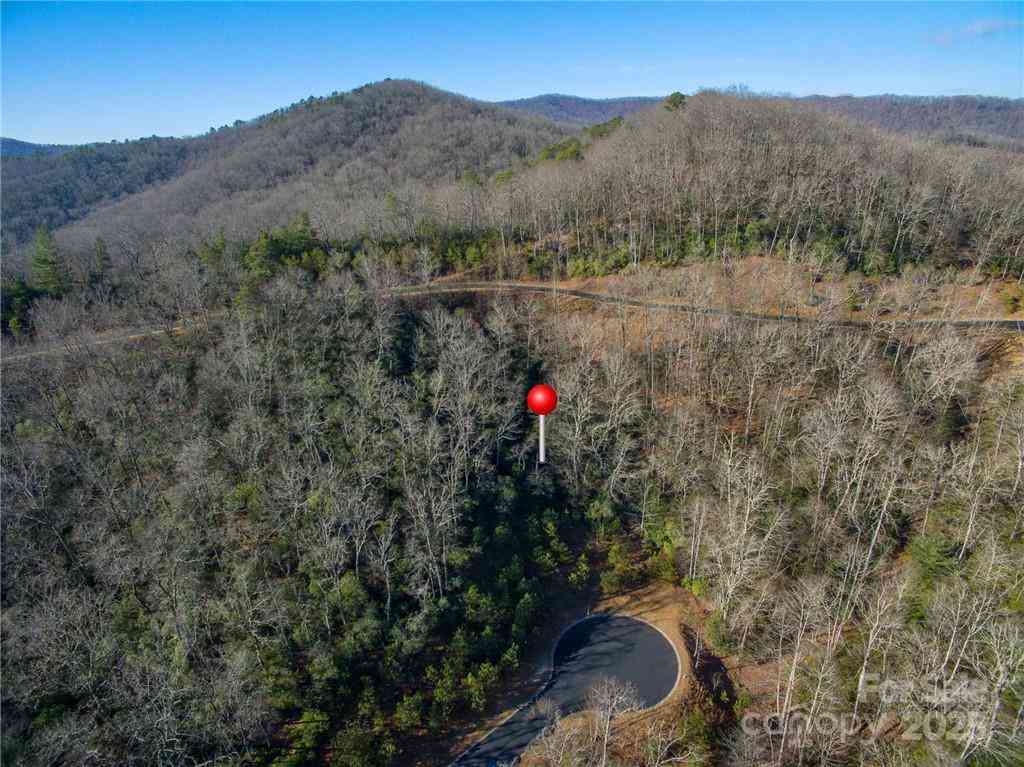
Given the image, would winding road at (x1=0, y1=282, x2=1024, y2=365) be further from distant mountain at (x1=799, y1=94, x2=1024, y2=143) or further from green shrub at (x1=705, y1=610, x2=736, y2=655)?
distant mountain at (x1=799, y1=94, x2=1024, y2=143)

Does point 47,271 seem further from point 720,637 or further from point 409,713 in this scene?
point 720,637

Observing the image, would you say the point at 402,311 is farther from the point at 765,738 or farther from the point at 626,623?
the point at 765,738

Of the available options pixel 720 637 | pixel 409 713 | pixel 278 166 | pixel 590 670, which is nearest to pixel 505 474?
pixel 590 670

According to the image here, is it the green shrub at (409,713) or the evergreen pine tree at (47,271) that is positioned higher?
the evergreen pine tree at (47,271)

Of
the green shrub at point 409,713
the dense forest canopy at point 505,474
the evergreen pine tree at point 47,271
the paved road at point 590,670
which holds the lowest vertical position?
the paved road at point 590,670

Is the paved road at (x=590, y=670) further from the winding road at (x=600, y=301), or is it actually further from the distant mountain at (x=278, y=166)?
the distant mountain at (x=278, y=166)

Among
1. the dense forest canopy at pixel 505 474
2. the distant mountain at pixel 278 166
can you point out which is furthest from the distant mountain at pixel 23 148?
the dense forest canopy at pixel 505 474

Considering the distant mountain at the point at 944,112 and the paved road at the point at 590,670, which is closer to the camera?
the paved road at the point at 590,670
